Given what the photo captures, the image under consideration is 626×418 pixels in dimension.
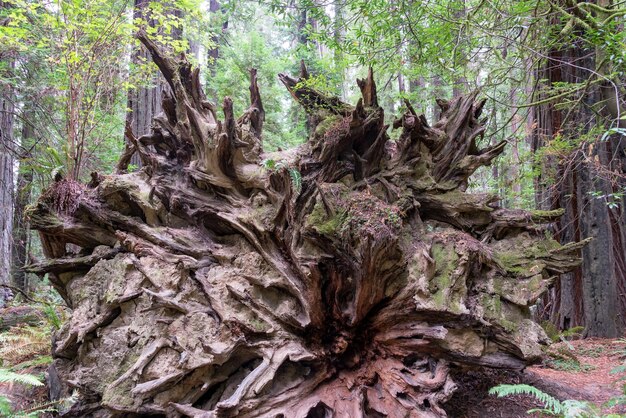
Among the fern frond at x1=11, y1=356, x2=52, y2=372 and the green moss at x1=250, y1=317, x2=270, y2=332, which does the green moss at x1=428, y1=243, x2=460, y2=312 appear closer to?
the green moss at x1=250, y1=317, x2=270, y2=332

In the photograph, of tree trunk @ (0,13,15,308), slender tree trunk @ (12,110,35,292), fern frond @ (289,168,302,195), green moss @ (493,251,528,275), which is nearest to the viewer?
fern frond @ (289,168,302,195)

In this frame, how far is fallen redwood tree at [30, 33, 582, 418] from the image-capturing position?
Result: 4.07 metres

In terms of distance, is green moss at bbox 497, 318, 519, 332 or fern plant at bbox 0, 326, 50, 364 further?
fern plant at bbox 0, 326, 50, 364

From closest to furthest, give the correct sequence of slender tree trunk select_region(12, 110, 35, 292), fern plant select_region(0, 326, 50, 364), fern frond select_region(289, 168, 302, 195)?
fern frond select_region(289, 168, 302, 195) < fern plant select_region(0, 326, 50, 364) < slender tree trunk select_region(12, 110, 35, 292)

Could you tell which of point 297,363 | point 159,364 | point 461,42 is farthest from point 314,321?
point 461,42

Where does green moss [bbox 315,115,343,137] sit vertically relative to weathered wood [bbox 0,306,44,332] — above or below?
above

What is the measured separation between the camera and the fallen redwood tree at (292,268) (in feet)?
13.4

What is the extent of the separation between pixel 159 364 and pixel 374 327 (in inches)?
96.2

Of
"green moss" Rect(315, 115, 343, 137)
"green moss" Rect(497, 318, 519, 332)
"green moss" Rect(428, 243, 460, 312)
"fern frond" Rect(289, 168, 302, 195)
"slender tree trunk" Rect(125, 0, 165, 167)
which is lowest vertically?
"green moss" Rect(497, 318, 519, 332)

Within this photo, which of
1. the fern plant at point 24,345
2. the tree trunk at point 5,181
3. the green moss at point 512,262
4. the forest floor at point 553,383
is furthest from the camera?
the tree trunk at point 5,181

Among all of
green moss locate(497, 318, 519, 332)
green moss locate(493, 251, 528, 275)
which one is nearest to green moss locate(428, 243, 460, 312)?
green moss locate(497, 318, 519, 332)

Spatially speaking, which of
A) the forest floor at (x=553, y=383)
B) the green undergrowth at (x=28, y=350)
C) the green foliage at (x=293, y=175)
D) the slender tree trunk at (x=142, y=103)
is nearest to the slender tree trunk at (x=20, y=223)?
the slender tree trunk at (x=142, y=103)

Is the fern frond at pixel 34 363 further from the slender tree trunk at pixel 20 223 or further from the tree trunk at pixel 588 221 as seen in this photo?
the tree trunk at pixel 588 221

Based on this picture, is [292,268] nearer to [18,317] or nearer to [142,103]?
[18,317]
